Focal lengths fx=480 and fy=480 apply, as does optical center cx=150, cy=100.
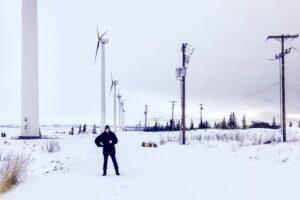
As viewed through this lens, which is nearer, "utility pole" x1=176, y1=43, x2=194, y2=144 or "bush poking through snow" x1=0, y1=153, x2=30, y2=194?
"bush poking through snow" x1=0, y1=153, x2=30, y2=194

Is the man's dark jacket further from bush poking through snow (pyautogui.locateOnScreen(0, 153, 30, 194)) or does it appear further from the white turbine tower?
the white turbine tower

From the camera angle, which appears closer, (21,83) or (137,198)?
(137,198)

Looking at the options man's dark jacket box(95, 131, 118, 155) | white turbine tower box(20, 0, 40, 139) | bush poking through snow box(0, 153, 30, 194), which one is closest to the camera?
bush poking through snow box(0, 153, 30, 194)

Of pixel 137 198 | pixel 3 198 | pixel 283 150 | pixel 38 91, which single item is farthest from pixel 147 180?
pixel 38 91

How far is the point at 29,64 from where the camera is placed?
42.8 meters

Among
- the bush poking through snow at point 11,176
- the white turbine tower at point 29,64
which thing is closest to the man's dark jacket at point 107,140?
the bush poking through snow at point 11,176

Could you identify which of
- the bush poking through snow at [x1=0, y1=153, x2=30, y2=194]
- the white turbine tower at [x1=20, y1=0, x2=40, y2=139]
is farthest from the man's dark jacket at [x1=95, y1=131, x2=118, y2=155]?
the white turbine tower at [x1=20, y1=0, x2=40, y2=139]

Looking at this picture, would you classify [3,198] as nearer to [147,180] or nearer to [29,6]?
[147,180]

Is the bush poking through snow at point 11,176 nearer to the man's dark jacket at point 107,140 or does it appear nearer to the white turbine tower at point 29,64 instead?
the man's dark jacket at point 107,140

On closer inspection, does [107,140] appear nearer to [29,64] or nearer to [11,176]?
[11,176]

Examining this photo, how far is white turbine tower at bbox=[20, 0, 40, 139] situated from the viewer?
4250cm

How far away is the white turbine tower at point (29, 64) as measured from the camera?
139ft

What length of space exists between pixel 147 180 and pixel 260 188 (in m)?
3.67

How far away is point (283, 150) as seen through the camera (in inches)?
1016
